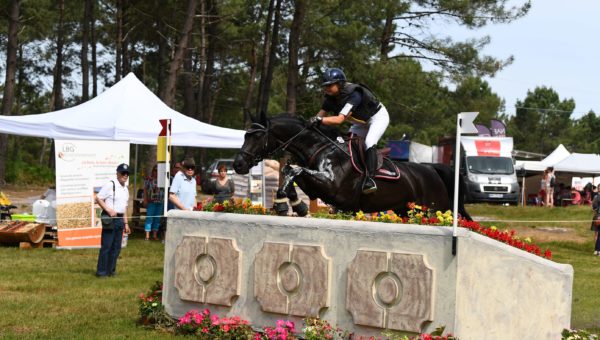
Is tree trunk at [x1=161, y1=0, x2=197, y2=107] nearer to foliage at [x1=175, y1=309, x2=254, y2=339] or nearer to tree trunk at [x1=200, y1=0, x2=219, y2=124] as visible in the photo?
foliage at [x1=175, y1=309, x2=254, y2=339]

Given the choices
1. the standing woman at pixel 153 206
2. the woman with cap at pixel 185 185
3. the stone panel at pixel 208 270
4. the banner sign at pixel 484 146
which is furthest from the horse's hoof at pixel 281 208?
the banner sign at pixel 484 146

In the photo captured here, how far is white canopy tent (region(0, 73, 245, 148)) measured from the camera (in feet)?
56.6

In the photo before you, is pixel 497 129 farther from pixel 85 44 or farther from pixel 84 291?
pixel 84 291

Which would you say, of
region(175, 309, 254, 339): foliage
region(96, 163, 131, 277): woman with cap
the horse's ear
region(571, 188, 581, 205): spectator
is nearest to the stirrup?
the horse's ear

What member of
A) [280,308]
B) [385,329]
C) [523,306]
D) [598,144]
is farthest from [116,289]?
[598,144]

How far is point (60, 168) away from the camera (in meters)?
16.6

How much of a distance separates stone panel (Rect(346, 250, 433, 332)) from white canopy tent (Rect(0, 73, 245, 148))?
10.9 m

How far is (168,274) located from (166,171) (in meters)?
1.40

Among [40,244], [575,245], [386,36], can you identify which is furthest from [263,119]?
[386,36]

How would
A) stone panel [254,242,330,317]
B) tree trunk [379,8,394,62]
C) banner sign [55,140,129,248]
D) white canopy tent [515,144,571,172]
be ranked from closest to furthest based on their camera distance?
stone panel [254,242,330,317]
banner sign [55,140,129,248]
tree trunk [379,8,394,62]
white canopy tent [515,144,571,172]

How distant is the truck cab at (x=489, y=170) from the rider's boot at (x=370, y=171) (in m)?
25.6

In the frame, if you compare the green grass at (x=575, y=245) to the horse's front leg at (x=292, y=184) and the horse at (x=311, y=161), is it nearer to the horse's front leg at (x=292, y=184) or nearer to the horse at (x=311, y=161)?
the horse at (x=311, y=161)

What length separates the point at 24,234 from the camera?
16.8 metres

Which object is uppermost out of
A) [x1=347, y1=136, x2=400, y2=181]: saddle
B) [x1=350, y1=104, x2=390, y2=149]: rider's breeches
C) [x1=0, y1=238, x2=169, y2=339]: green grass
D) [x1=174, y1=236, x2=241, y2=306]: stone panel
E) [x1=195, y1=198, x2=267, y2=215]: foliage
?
[x1=350, y1=104, x2=390, y2=149]: rider's breeches
